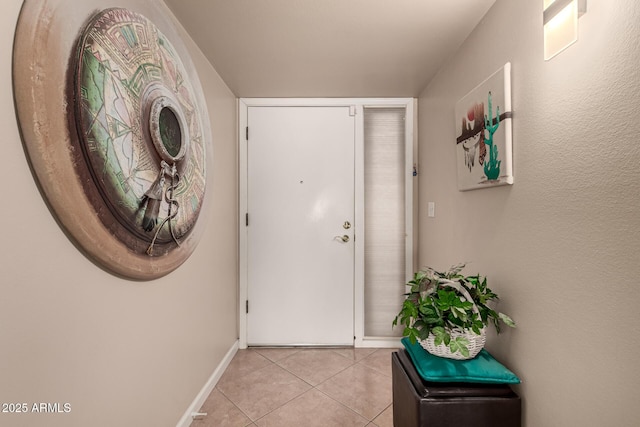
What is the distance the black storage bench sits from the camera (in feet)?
3.69

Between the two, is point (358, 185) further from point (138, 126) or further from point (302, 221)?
point (138, 126)

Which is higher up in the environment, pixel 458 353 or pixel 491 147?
pixel 491 147

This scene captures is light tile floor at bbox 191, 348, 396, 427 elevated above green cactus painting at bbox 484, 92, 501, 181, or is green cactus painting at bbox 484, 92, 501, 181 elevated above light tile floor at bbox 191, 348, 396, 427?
green cactus painting at bbox 484, 92, 501, 181

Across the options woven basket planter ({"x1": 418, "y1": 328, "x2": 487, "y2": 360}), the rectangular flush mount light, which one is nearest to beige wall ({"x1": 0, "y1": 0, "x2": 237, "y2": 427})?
woven basket planter ({"x1": 418, "y1": 328, "x2": 487, "y2": 360})

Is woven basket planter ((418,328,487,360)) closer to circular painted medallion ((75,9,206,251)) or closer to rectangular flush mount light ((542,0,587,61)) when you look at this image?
rectangular flush mount light ((542,0,587,61))

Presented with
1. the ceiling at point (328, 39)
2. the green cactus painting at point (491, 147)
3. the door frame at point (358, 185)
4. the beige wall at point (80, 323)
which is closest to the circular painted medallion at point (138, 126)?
the beige wall at point (80, 323)

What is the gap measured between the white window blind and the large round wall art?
5.21ft

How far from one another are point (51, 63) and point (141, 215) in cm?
53

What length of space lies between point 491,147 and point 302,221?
1.59m

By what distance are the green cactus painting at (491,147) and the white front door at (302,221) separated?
1.26 meters

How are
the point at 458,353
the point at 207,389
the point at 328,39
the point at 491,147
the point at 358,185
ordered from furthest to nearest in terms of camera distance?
1. the point at 358,185
2. the point at 207,389
3. the point at 328,39
4. the point at 491,147
5. the point at 458,353

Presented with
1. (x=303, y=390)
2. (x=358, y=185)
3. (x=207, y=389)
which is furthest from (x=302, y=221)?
(x=207, y=389)

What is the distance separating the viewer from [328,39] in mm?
1672

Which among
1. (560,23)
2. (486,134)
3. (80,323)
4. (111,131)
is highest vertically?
(560,23)
